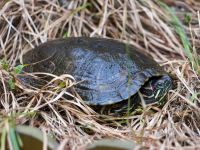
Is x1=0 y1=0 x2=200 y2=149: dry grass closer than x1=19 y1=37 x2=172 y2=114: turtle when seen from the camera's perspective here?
Yes

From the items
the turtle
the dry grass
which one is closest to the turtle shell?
the turtle

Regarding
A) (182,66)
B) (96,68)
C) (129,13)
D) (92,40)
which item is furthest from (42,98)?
(129,13)

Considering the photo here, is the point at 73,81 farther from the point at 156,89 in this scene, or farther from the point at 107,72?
the point at 156,89

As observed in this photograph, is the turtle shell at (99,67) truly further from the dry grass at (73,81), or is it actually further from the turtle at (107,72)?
the dry grass at (73,81)

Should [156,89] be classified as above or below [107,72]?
below

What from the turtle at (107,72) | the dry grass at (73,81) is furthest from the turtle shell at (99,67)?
the dry grass at (73,81)

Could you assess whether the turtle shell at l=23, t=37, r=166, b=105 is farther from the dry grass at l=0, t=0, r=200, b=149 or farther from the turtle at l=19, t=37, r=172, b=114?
the dry grass at l=0, t=0, r=200, b=149

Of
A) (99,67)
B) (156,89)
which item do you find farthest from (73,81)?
(156,89)
